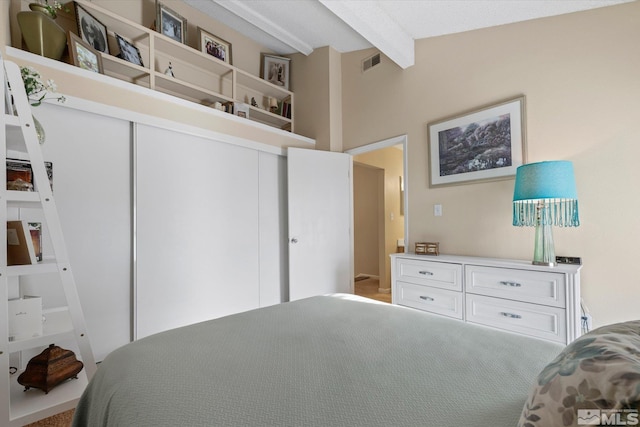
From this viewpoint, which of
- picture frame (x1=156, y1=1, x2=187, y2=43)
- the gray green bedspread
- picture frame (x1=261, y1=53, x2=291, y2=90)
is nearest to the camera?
the gray green bedspread

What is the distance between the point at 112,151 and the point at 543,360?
279 centimetres

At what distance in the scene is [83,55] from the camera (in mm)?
2232

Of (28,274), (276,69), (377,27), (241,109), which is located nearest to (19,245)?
(28,274)

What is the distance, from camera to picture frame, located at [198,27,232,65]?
3154mm

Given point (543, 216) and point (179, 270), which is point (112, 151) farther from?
point (543, 216)

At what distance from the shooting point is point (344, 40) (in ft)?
11.7

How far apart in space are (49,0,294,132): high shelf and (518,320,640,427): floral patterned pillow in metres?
3.15

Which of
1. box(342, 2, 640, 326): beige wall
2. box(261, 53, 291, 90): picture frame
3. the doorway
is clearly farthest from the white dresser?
box(261, 53, 291, 90): picture frame

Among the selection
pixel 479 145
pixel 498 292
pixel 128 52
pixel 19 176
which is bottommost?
pixel 498 292

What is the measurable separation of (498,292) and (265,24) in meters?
3.37

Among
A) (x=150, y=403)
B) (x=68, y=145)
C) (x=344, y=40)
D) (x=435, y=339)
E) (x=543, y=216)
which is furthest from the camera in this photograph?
(x=344, y=40)

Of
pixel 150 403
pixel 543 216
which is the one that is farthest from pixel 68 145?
pixel 543 216

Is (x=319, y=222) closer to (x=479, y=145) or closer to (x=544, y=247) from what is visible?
(x=479, y=145)

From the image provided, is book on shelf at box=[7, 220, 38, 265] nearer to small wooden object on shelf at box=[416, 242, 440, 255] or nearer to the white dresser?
the white dresser
